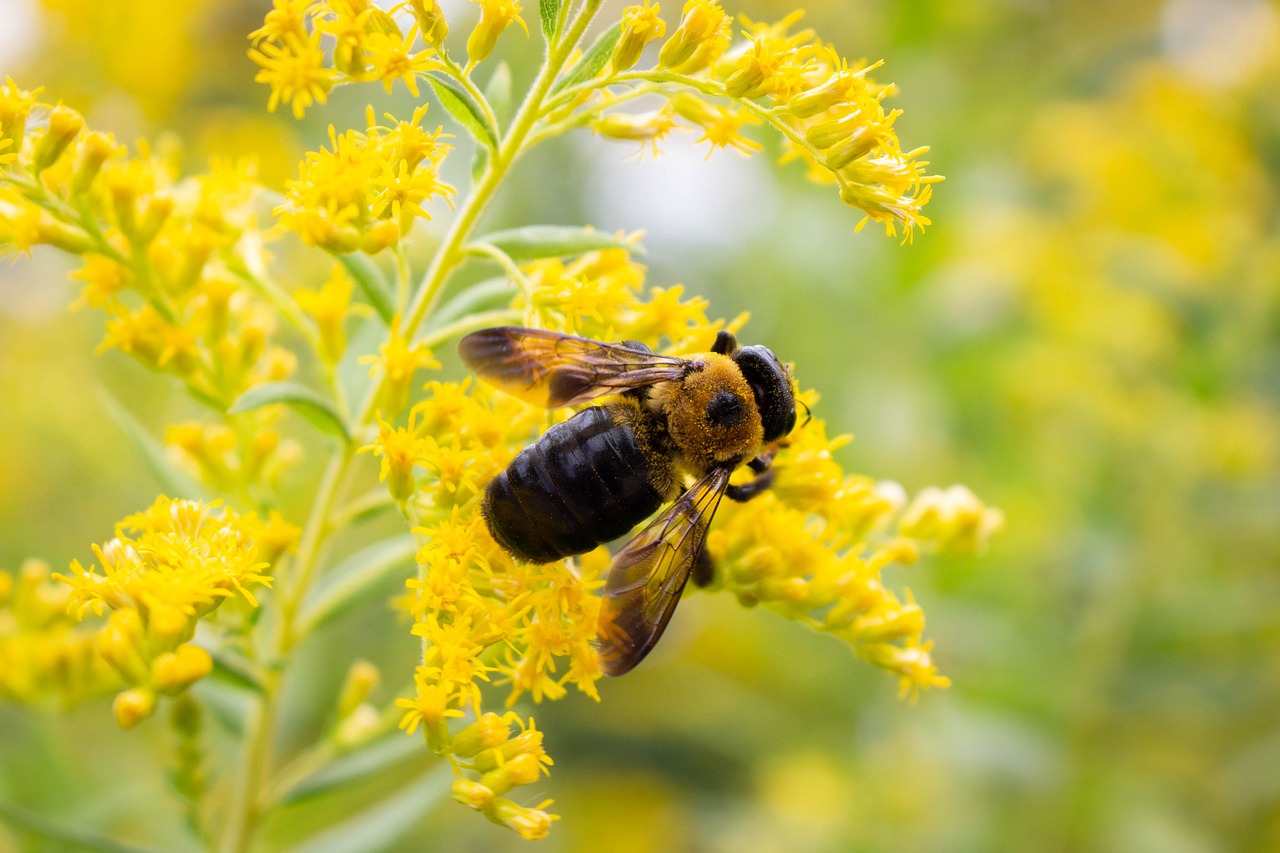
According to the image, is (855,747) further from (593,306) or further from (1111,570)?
(593,306)

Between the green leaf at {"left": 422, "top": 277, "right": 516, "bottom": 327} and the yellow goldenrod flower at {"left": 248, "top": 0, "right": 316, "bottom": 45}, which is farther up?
the yellow goldenrod flower at {"left": 248, "top": 0, "right": 316, "bottom": 45}

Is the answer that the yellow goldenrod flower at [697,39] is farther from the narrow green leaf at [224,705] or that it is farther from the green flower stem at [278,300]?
the narrow green leaf at [224,705]

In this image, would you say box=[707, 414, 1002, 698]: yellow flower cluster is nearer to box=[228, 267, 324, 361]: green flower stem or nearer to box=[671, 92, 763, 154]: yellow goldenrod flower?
box=[671, 92, 763, 154]: yellow goldenrod flower

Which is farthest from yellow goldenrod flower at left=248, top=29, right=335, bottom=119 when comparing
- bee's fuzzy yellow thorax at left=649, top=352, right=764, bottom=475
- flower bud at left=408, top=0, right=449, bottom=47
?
bee's fuzzy yellow thorax at left=649, top=352, right=764, bottom=475

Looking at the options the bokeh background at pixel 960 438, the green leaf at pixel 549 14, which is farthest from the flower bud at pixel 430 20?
the bokeh background at pixel 960 438

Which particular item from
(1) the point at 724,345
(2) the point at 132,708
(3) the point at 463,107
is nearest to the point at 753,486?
(1) the point at 724,345

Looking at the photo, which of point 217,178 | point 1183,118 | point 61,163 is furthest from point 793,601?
point 1183,118

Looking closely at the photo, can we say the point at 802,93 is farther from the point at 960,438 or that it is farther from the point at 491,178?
the point at 960,438
